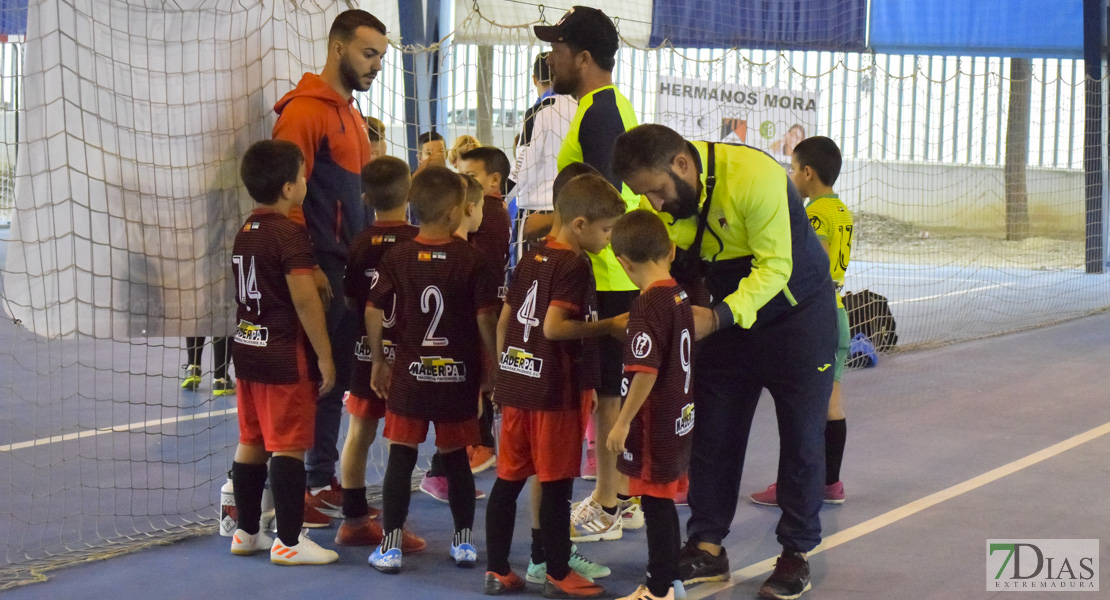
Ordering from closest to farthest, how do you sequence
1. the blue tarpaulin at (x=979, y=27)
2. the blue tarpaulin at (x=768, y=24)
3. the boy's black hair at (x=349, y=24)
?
1. the boy's black hair at (x=349, y=24)
2. the blue tarpaulin at (x=768, y=24)
3. the blue tarpaulin at (x=979, y=27)

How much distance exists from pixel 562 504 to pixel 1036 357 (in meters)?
5.52

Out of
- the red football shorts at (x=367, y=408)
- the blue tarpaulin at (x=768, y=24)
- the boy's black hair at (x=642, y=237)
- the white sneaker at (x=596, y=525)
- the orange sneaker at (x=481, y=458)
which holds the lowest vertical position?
the white sneaker at (x=596, y=525)

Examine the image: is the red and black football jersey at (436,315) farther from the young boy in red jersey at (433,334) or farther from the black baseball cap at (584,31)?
the black baseball cap at (584,31)

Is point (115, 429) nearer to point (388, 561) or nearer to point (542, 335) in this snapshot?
point (388, 561)

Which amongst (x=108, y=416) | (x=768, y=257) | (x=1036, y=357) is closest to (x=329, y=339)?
(x=768, y=257)

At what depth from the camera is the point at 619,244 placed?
9.11 ft

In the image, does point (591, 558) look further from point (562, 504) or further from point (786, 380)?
point (786, 380)

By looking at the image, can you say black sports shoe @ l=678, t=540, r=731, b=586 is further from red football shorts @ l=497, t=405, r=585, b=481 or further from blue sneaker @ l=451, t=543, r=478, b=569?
blue sneaker @ l=451, t=543, r=478, b=569

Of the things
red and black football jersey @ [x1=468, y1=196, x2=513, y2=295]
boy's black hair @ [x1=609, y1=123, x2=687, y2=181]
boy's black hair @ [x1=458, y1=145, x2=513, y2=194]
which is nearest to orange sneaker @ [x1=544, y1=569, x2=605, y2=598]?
boy's black hair @ [x1=609, y1=123, x2=687, y2=181]

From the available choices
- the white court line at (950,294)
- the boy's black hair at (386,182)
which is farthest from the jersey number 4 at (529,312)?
the white court line at (950,294)

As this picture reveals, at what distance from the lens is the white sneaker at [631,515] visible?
12.3 ft

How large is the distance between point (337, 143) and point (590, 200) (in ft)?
3.43

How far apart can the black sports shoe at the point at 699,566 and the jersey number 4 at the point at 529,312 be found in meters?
0.85

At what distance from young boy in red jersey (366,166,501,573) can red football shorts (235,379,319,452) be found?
0.84ft
